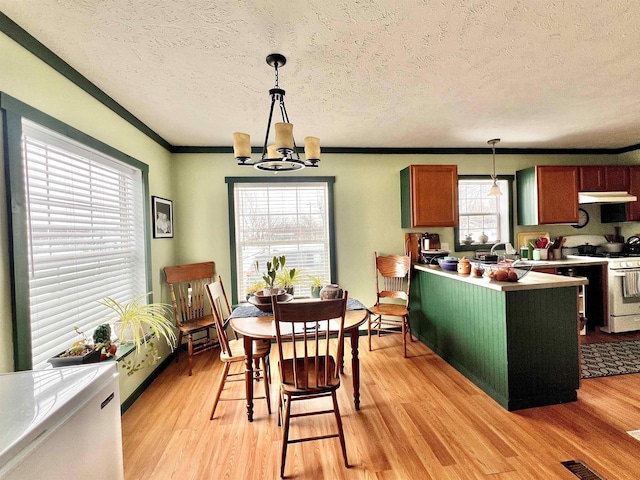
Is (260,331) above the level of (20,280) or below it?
below

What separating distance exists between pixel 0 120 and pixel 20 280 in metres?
0.78

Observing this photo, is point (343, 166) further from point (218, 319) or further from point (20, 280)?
point (20, 280)

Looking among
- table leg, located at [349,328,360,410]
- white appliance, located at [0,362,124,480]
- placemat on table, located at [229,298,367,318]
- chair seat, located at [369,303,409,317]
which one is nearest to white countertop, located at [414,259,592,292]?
chair seat, located at [369,303,409,317]

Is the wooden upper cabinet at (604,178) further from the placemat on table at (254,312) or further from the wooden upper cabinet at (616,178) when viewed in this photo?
the placemat on table at (254,312)

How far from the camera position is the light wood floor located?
1758 mm

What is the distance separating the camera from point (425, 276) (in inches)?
143

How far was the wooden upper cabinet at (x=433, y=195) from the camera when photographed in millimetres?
3734

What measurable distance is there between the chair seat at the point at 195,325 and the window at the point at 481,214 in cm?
333

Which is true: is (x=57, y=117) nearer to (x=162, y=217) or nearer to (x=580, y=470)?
(x=162, y=217)

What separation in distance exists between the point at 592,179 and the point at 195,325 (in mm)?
5272

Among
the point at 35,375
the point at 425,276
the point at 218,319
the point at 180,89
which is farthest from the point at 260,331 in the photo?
the point at 425,276

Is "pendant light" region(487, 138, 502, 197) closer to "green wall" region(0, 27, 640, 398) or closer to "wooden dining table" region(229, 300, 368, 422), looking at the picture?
"green wall" region(0, 27, 640, 398)

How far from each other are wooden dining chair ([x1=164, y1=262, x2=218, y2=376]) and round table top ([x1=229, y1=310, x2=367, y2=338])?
108 centimetres

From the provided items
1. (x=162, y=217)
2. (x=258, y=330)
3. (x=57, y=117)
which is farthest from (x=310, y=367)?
(x=162, y=217)
